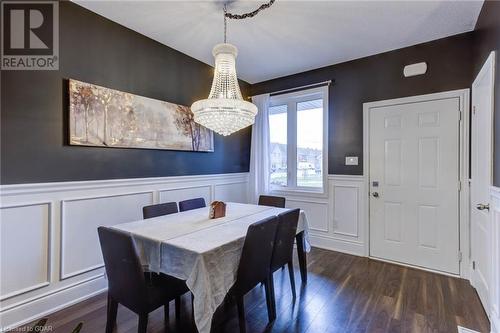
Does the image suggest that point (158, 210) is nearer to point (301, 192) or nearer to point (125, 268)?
point (125, 268)

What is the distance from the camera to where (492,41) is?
202cm

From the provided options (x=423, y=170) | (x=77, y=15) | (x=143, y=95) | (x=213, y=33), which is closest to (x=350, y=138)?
(x=423, y=170)

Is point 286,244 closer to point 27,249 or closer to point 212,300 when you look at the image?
point 212,300

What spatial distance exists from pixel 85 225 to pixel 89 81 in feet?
4.52

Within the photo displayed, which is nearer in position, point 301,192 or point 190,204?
point 190,204

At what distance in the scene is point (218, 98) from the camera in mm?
2107

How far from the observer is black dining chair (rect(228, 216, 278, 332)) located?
1700mm

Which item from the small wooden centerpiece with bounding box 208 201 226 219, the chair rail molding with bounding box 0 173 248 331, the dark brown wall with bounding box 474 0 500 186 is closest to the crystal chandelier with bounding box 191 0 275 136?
the small wooden centerpiece with bounding box 208 201 226 219

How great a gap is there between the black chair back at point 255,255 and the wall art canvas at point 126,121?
1810 mm

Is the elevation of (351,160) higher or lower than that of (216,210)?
higher

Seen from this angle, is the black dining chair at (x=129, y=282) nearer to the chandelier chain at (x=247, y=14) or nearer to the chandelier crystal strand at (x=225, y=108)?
the chandelier crystal strand at (x=225, y=108)

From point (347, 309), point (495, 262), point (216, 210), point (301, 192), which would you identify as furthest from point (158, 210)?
point (495, 262)

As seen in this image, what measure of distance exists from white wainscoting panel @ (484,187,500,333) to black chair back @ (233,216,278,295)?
153 cm

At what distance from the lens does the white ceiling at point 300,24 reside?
236 cm
